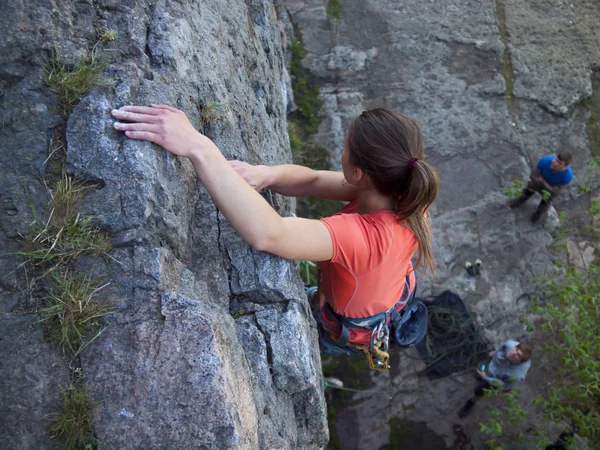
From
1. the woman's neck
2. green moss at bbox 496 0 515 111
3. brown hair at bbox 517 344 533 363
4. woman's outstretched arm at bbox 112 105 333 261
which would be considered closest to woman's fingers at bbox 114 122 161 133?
woman's outstretched arm at bbox 112 105 333 261

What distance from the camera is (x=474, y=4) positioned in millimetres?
7121

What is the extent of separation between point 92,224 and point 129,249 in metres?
0.18

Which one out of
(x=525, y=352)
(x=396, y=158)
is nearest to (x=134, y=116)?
(x=396, y=158)

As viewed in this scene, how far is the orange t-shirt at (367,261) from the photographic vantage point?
2.12 m

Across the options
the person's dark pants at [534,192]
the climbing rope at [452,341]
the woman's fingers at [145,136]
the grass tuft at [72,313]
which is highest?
the woman's fingers at [145,136]

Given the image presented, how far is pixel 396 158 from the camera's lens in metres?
2.19

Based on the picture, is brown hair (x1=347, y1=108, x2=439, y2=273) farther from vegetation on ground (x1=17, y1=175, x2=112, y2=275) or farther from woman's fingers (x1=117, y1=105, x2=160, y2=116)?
vegetation on ground (x1=17, y1=175, x2=112, y2=275)

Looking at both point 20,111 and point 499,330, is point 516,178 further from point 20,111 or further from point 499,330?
point 20,111

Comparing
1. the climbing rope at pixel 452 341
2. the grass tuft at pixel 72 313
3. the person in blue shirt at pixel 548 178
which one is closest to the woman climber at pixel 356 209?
the grass tuft at pixel 72 313

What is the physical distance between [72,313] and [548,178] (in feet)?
17.3

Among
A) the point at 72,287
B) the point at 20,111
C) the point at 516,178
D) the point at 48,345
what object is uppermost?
the point at 20,111

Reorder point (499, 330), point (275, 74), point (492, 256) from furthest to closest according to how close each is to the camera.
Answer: point (492, 256), point (499, 330), point (275, 74)

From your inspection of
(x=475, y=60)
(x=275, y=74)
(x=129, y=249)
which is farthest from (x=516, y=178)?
(x=129, y=249)

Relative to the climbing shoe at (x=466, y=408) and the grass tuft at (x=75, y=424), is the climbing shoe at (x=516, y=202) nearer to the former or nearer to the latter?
the climbing shoe at (x=466, y=408)
